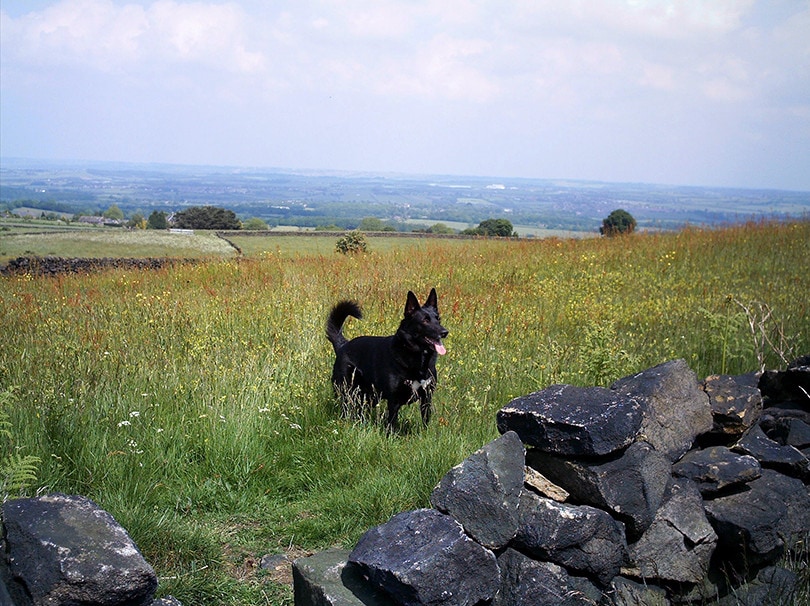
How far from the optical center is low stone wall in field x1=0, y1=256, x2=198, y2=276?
48.6ft

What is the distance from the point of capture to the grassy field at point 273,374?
4582mm

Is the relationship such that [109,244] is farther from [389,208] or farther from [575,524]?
[389,208]

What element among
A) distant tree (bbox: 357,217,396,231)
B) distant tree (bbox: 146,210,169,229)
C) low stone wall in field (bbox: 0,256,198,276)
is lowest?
low stone wall in field (bbox: 0,256,198,276)

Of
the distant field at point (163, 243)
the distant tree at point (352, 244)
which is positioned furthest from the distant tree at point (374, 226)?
the distant tree at point (352, 244)

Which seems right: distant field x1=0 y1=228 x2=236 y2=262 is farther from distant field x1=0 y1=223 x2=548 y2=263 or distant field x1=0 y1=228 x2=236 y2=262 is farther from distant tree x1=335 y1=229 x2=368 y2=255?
distant tree x1=335 y1=229 x2=368 y2=255

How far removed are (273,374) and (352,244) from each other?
1082 centimetres

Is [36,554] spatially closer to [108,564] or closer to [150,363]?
[108,564]

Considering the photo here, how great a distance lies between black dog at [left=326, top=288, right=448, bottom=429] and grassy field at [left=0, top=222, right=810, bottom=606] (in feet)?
1.08

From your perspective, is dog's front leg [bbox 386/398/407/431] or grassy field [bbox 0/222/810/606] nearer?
grassy field [bbox 0/222/810/606]

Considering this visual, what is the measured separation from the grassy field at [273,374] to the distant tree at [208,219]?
16393 mm

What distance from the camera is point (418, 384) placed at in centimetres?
596

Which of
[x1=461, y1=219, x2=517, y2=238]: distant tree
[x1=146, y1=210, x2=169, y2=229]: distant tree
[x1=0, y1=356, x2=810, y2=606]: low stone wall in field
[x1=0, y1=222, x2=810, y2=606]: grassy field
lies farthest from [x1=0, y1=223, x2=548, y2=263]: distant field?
[x1=0, y1=356, x2=810, y2=606]: low stone wall in field

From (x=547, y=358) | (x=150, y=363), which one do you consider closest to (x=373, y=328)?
(x=547, y=358)

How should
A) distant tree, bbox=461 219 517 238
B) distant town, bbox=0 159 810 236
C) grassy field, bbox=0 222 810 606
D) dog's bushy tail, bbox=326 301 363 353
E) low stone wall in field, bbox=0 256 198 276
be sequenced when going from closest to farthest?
grassy field, bbox=0 222 810 606
dog's bushy tail, bbox=326 301 363 353
low stone wall in field, bbox=0 256 198 276
distant tree, bbox=461 219 517 238
distant town, bbox=0 159 810 236
